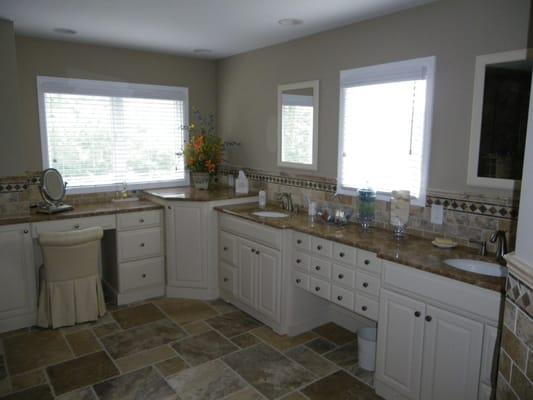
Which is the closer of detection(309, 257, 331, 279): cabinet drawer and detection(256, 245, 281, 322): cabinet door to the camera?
detection(309, 257, 331, 279): cabinet drawer

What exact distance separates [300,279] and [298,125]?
147 cm

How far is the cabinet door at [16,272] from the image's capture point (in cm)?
338

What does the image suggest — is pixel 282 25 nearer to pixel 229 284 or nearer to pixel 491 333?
pixel 229 284

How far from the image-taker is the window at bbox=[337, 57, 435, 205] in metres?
2.84

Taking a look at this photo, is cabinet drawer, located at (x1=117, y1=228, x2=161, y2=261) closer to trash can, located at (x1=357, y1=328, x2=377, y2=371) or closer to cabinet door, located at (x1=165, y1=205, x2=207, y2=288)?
cabinet door, located at (x1=165, y1=205, x2=207, y2=288)

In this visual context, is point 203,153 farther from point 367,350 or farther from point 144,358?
point 367,350

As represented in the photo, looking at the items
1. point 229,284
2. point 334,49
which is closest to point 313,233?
point 229,284

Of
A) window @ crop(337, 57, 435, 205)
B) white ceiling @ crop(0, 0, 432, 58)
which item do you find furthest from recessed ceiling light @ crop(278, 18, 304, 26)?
window @ crop(337, 57, 435, 205)

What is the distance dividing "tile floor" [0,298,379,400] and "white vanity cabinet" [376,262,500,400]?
1.12ft

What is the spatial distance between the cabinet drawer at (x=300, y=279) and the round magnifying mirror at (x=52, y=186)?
2.30 m

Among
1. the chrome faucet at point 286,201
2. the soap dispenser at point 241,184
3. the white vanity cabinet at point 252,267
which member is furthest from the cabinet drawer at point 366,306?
the soap dispenser at point 241,184

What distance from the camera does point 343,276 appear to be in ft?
9.45

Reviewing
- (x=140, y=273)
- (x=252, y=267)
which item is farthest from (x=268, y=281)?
(x=140, y=273)

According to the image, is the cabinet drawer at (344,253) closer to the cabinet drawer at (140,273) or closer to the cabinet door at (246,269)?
the cabinet door at (246,269)
